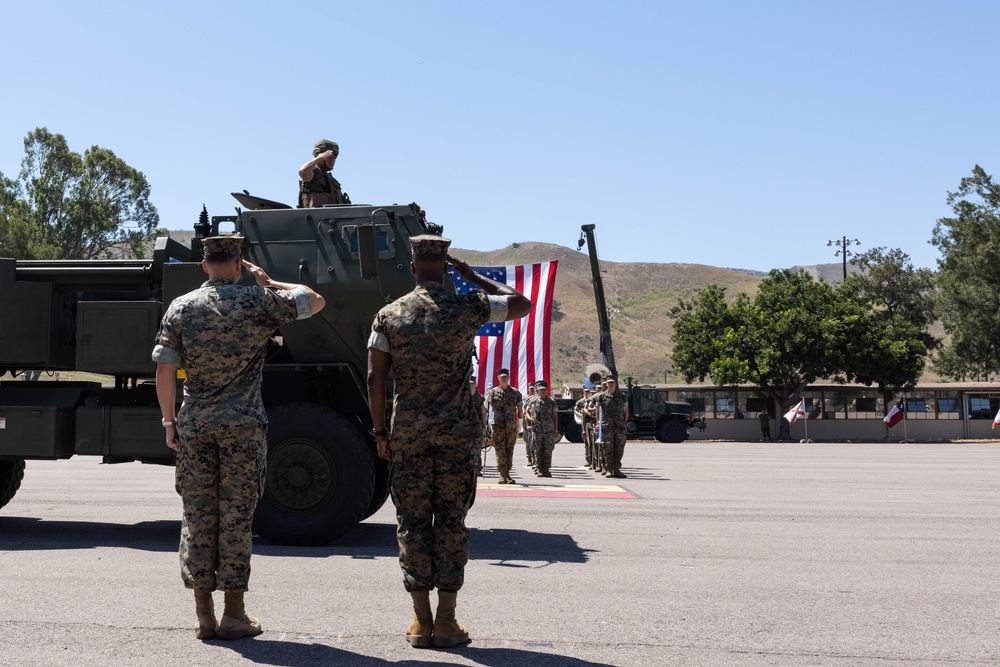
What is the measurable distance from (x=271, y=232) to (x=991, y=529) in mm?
7277

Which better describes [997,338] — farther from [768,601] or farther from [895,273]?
[768,601]

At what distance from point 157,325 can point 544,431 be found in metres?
9.43

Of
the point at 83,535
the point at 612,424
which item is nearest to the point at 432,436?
the point at 83,535

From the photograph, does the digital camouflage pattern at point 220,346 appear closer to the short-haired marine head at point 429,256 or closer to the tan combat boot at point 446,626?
the short-haired marine head at point 429,256

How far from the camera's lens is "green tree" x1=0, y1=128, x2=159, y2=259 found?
69438mm

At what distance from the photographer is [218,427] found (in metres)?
4.89

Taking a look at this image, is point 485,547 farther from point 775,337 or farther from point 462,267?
point 775,337

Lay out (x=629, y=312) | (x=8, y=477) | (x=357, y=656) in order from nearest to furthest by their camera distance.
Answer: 1. (x=357, y=656)
2. (x=8, y=477)
3. (x=629, y=312)

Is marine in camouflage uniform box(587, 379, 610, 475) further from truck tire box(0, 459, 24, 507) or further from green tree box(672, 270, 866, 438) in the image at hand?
green tree box(672, 270, 866, 438)

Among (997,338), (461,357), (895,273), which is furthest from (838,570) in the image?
(895,273)

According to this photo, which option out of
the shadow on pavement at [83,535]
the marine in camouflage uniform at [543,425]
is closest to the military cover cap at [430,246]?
the shadow on pavement at [83,535]

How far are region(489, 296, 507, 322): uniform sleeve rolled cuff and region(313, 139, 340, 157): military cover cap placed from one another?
15.3 ft

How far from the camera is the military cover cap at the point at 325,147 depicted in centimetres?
918

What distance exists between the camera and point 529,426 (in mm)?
18203
